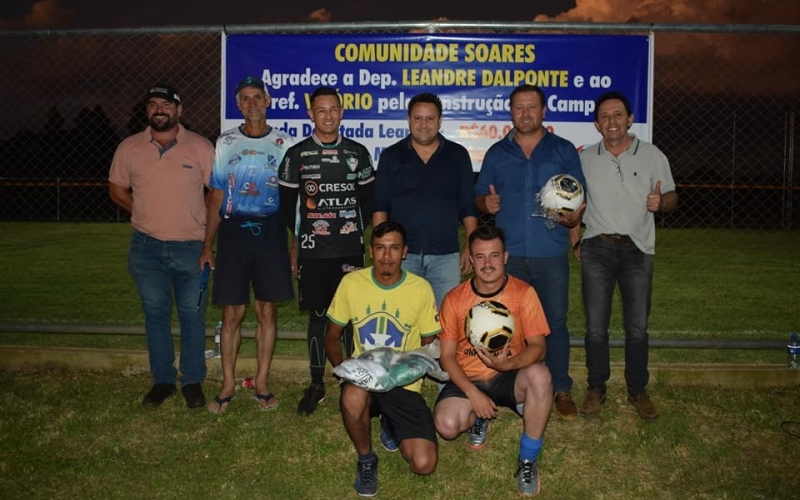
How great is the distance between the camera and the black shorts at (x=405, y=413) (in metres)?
4.39

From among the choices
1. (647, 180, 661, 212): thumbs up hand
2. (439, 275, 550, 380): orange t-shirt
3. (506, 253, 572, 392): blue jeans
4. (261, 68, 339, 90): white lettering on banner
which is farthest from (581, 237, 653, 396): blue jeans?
(261, 68, 339, 90): white lettering on banner

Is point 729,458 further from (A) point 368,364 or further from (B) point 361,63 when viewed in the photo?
(B) point 361,63

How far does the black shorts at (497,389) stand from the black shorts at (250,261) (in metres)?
1.61

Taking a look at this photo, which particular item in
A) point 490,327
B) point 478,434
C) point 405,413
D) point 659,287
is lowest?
point 478,434

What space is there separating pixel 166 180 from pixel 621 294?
12.1 feet

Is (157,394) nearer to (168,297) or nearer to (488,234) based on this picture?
(168,297)

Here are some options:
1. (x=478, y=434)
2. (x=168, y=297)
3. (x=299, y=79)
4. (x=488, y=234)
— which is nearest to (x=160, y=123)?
(x=299, y=79)

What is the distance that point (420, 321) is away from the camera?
15.7 feet

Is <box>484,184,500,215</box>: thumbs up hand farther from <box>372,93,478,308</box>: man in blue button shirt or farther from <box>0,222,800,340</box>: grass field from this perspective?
<box>0,222,800,340</box>: grass field

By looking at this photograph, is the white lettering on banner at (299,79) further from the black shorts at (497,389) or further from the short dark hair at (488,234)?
the black shorts at (497,389)

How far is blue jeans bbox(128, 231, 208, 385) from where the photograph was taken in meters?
5.74

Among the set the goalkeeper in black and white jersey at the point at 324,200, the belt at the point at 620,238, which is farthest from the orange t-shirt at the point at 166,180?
the belt at the point at 620,238

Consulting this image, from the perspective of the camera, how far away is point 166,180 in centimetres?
563

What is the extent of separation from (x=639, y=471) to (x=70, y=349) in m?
5.15
